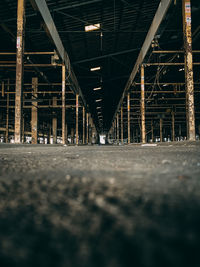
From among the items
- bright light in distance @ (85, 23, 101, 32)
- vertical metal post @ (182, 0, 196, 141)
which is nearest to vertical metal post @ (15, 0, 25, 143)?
vertical metal post @ (182, 0, 196, 141)

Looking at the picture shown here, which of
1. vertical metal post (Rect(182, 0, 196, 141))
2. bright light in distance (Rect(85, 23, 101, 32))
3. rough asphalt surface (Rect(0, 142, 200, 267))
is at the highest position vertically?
bright light in distance (Rect(85, 23, 101, 32))

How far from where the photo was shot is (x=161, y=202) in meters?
0.27

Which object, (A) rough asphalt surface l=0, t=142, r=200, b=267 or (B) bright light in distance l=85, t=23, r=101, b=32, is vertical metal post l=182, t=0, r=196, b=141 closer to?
(A) rough asphalt surface l=0, t=142, r=200, b=267

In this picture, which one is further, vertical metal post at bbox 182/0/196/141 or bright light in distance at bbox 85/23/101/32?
bright light in distance at bbox 85/23/101/32

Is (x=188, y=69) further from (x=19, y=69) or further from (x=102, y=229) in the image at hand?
(x=102, y=229)

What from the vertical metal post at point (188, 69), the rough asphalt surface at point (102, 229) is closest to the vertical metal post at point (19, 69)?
the vertical metal post at point (188, 69)

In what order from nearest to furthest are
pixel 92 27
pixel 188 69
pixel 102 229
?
pixel 102 229 → pixel 188 69 → pixel 92 27

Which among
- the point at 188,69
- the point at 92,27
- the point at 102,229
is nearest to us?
the point at 102,229

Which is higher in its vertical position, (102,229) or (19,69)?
(19,69)

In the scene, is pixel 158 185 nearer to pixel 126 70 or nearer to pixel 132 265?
pixel 132 265

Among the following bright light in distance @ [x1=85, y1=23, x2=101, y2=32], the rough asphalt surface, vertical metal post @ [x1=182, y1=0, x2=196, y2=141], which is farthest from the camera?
bright light in distance @ [x1=85, y1=23, x2=101, y2=32]

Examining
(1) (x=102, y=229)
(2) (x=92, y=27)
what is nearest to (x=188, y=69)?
(1) (x=102, y=229)

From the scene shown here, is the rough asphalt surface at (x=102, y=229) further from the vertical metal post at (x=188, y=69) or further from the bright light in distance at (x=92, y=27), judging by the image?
the bright light in distance at (x=92, y=27)

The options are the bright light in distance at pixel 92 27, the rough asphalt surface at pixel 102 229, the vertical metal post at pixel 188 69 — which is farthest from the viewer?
the bright light in distance at pixel 92 27
